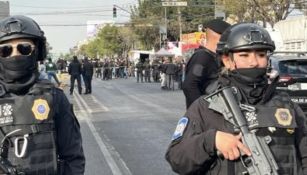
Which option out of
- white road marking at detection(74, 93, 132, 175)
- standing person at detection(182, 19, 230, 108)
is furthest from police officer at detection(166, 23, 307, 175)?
white road marking at detection(74, 93, 132, 175)

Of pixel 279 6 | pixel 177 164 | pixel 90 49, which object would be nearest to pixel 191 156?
pixel 177 164

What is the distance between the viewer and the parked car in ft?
46.2

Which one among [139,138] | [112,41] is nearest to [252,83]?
[139,138]

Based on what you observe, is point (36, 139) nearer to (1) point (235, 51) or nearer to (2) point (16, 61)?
(2) point (16, 61)

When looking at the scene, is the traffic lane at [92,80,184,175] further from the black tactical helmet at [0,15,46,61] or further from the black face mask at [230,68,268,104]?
the black face mask at [230,68,268,104]

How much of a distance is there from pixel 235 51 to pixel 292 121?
1.45ft

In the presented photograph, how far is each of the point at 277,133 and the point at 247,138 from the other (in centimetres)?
27

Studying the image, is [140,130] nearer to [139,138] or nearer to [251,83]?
[139,138]

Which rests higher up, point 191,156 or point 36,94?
point 36,94

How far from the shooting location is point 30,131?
307 centimetres

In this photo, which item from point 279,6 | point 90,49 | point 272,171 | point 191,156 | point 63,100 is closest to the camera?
point 272,171

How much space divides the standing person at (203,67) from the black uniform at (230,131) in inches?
82.1

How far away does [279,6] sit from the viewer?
44.0 meters

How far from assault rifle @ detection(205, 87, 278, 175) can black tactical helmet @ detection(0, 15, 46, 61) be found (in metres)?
0.95
